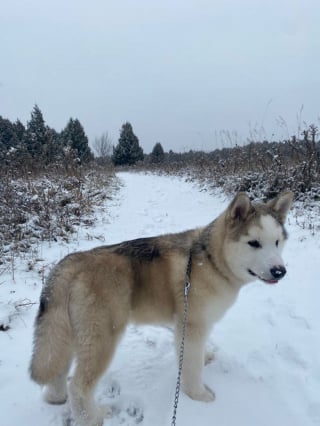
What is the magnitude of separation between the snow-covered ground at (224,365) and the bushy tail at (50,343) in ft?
1.89

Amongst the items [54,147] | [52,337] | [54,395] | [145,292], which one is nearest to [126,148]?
[54,147]

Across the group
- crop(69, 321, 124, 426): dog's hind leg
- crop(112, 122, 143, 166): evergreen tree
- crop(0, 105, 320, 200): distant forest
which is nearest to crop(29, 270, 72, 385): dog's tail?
crop(69, 321, 124, 426): dog's hind leg

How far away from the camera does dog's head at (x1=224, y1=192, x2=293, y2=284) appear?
9.32 feet

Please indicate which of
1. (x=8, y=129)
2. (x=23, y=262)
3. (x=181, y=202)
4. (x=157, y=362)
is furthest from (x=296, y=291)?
(x=8, y=129)

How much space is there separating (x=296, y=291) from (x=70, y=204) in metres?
6.25

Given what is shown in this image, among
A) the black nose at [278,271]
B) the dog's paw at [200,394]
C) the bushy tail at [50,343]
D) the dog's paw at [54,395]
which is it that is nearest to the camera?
the bushy tail at [50,343]

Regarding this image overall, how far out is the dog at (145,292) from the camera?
263 cm

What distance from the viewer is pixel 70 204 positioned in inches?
351

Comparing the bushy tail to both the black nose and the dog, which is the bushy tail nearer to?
the dog

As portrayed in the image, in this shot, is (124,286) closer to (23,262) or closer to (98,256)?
(98,256)

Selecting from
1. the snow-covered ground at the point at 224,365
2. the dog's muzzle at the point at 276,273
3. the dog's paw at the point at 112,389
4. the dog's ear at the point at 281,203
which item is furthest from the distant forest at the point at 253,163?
the dog's paw at the point at 112,389

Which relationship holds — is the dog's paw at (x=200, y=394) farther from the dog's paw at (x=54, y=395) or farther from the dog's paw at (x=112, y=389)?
the dog's paw at (x=54, y=395)

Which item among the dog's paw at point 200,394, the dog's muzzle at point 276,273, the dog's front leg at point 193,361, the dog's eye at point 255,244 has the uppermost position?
the dog's eye at point 255,244

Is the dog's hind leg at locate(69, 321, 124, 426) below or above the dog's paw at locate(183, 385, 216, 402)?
above
